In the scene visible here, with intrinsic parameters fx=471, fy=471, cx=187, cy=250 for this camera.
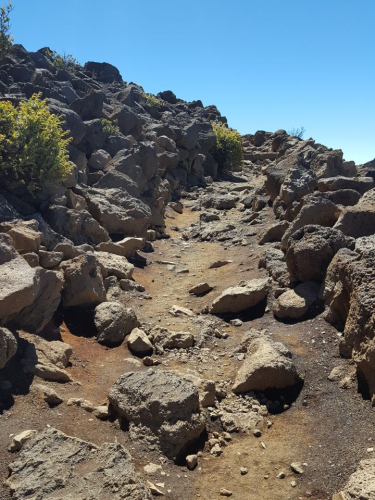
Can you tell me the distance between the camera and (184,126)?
3403 centimetres

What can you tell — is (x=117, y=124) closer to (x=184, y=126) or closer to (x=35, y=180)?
(x=184, y=126)

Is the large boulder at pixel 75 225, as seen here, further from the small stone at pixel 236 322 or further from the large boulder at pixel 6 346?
the large boulder at pixel 6 346

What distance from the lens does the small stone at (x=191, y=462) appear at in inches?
253

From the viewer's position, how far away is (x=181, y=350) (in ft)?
33.5

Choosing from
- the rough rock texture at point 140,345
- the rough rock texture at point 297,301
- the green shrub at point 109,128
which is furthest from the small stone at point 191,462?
the green shrub at point 109,128

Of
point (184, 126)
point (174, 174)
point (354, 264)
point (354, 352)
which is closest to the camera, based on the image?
point (354, 352)

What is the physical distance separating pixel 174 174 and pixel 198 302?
60.2 ft

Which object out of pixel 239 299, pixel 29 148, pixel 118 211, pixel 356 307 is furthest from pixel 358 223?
pixel 29 148

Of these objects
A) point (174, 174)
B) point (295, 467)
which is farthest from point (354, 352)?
point (174, 174)

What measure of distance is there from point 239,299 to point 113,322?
3300mm

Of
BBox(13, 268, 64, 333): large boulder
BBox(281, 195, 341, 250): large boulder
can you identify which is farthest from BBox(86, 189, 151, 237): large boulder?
BBox(13, 268, 64, 333): large boulder

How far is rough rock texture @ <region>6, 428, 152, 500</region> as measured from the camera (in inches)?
200

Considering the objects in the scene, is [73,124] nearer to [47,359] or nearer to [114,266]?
[114,266]

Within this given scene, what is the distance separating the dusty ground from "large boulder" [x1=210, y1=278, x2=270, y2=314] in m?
0.39
